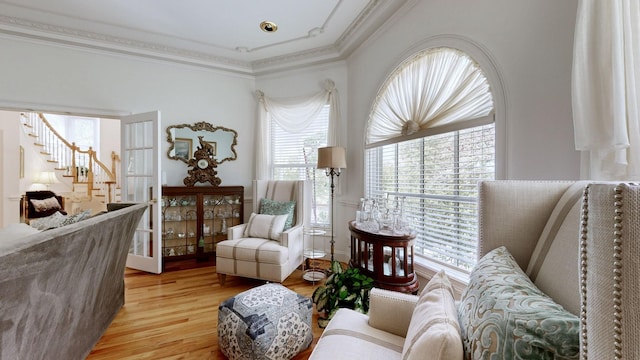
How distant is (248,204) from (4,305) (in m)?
2.97

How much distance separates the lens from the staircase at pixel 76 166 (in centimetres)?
579

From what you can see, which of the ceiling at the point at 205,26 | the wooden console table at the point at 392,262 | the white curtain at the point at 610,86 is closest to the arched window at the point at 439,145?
the wooden console table at the point at 392,262

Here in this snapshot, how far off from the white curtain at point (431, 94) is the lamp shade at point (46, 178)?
737cm

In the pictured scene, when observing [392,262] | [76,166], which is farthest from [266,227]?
[76,166]

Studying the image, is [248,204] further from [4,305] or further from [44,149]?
[44,149]

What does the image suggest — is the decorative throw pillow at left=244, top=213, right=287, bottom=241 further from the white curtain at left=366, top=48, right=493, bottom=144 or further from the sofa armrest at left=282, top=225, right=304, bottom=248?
the white curtain at left=366, top=48, right=493, bottom=144

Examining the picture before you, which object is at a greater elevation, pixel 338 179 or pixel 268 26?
pixel 268 26

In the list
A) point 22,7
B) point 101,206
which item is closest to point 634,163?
point 22,7

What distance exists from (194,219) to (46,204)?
168 inches

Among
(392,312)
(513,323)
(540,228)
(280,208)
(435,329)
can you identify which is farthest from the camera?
Result: (280,208)

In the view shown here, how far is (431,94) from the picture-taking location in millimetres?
2049

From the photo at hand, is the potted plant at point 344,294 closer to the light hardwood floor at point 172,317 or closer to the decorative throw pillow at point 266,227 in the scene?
the light hardwood floor at point 172,317

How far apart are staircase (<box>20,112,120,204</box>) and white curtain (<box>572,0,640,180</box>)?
7.64 m

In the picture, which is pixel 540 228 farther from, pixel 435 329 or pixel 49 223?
pixel 49 223
